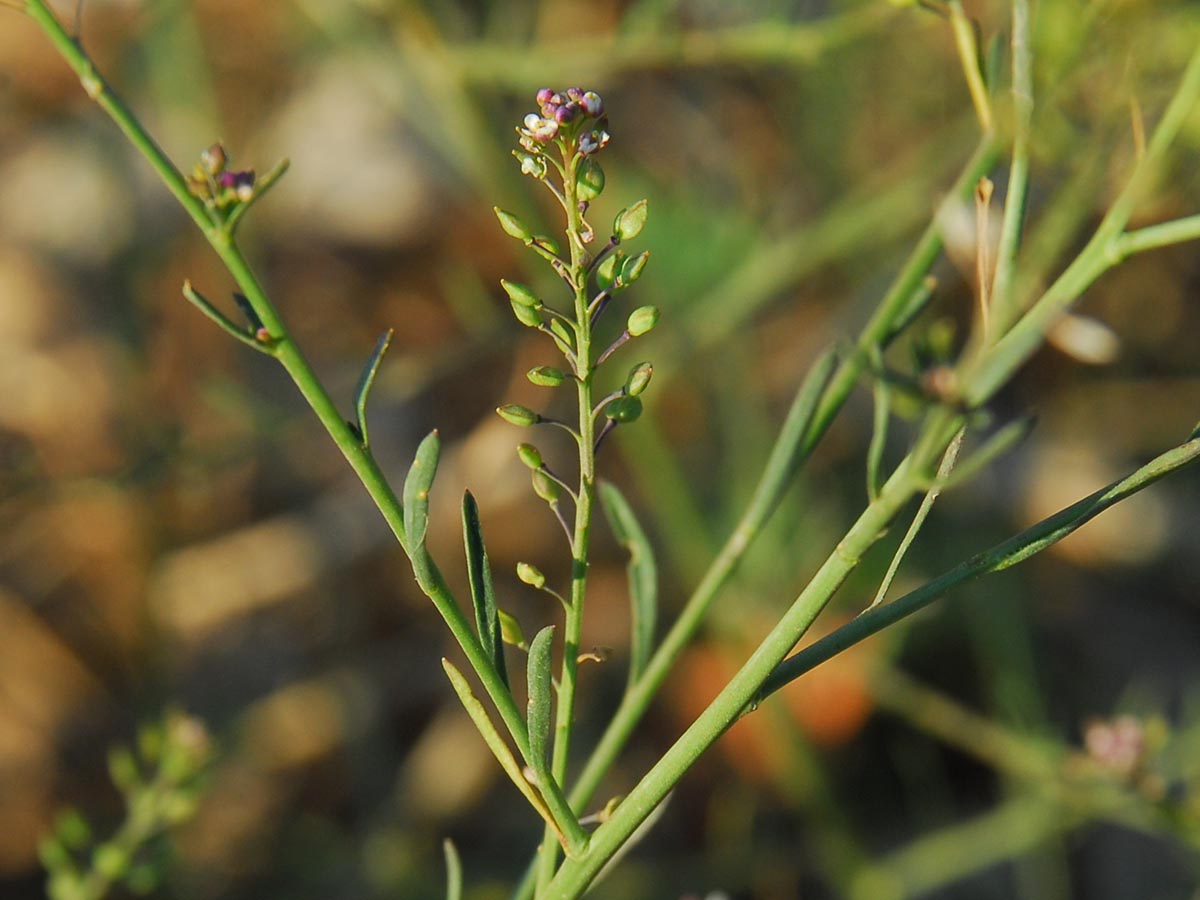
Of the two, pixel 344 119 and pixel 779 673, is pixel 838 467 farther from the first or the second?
pixel 779 673

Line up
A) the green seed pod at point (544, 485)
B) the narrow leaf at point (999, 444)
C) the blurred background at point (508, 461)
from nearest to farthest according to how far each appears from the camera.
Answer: the narrow leaf at point (999, 444)
the green seed pod at point (544, 485)
the blurred background at point (508, 461)

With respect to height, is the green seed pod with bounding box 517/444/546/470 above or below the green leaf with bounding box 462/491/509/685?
above

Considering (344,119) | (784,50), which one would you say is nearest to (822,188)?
(784,50)

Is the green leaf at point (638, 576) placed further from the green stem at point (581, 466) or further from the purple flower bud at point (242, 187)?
the purple flower bud at point (242, 187)

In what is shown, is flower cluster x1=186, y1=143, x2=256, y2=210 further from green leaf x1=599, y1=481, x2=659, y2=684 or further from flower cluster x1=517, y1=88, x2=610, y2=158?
green leaf x1=599, y1=481, x2=659, y2=684

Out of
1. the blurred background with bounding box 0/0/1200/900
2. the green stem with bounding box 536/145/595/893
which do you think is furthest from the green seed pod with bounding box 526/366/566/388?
the blurred background with bounding box 0/0/1200/900

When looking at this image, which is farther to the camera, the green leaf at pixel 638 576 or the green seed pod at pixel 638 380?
the green leaf at pixel 638 576

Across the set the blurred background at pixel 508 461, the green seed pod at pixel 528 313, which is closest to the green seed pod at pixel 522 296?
the green seed pod at pixel 528 313
